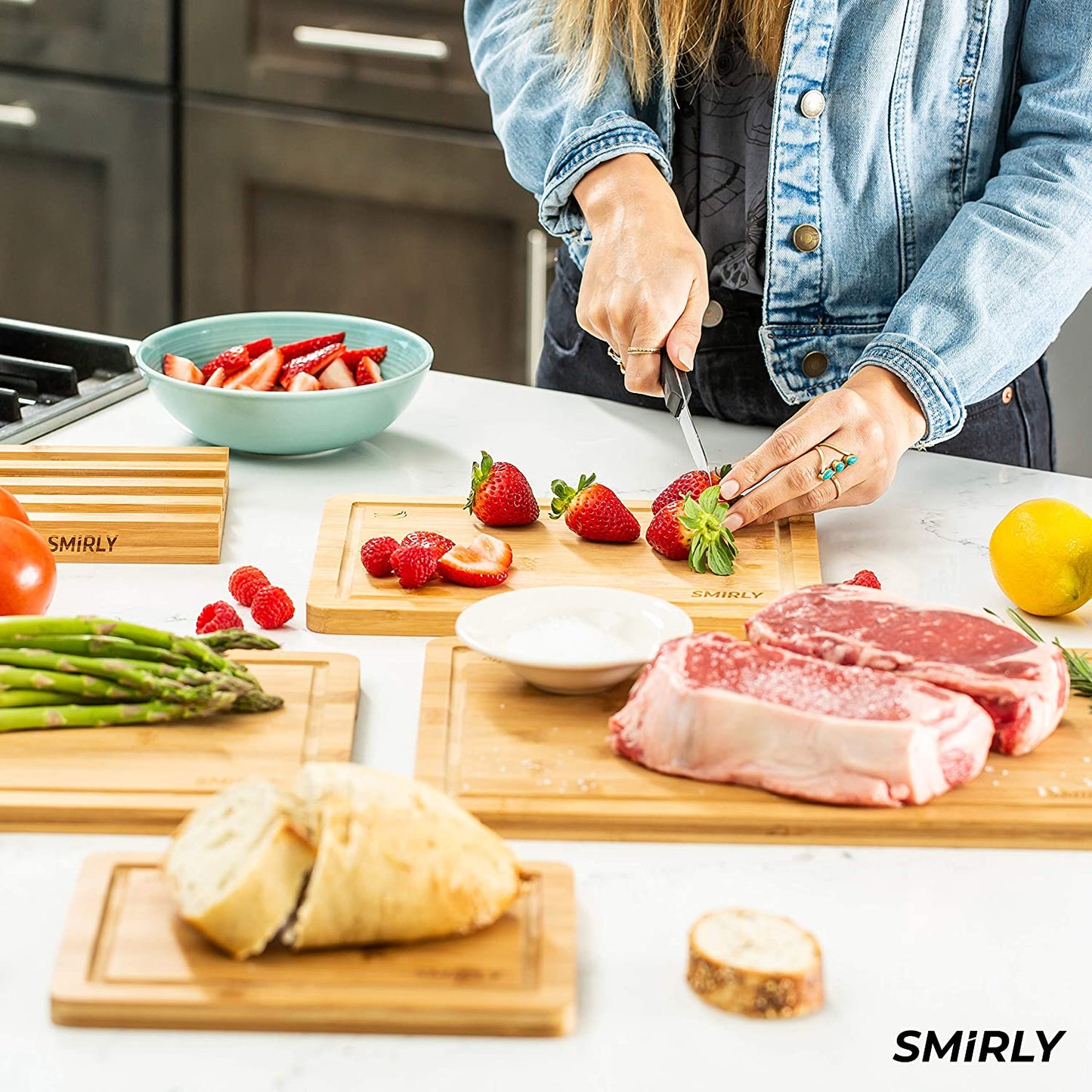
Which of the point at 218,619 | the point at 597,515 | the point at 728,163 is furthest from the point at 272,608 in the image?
the point at 728,163

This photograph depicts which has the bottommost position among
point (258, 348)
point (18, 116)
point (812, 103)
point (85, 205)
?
point (85, 205)

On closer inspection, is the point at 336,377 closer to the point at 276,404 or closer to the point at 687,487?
the point at 276,404

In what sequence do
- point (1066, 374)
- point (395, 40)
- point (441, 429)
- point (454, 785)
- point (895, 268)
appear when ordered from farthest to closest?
point (395, 40) < point (1066, 374) < point (441, 429) < point (895, 268) < point (454, 785)

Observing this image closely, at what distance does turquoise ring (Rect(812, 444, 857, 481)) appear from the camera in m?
1.57

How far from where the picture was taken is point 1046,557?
1.44 metres

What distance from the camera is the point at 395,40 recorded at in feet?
10.8

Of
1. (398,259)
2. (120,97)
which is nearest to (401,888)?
(398,259)

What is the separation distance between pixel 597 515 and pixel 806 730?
0.54 metres

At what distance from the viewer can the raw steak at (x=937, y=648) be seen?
116 centimetres

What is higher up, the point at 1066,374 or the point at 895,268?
the point at 895,268

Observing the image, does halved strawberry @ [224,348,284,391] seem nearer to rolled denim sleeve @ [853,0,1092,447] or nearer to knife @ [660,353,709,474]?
knife @ [660,353,709,474]

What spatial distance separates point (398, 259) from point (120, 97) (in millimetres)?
756

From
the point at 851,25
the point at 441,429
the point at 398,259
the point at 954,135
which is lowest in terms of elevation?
the point at 398,259

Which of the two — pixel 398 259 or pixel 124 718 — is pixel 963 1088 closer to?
pixel 124 718
